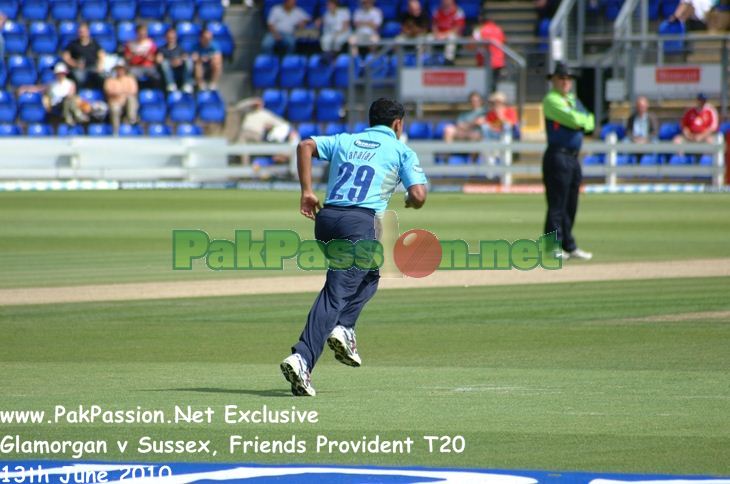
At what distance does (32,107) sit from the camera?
40375mm

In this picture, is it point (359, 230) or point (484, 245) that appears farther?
point (484, 245)

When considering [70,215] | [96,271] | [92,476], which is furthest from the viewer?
[70,215]

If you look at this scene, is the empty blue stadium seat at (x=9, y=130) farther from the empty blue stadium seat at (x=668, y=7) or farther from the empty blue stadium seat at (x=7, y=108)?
the empty blue stadium seat at (x=668, y=7)

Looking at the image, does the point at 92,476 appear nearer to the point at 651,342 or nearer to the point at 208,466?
the point at 208,466

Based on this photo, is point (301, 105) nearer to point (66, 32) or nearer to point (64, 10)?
point (66, 32)

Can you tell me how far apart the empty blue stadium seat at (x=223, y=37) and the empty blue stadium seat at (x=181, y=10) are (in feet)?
3.89

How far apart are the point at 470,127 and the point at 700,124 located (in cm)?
539

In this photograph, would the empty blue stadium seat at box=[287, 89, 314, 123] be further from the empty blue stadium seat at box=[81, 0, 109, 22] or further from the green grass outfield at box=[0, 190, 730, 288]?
the empty blue stadium seat at box=[81, 0, 109, 22]

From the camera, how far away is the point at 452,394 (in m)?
9.58

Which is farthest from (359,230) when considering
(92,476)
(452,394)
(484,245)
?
(484,245)

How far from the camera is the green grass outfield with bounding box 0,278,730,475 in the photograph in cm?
793

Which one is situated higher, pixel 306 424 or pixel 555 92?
pixel 555 92

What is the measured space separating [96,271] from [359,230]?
9.85 meters

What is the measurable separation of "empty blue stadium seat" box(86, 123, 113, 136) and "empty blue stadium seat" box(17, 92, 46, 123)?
1.52 metres
